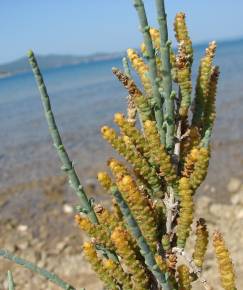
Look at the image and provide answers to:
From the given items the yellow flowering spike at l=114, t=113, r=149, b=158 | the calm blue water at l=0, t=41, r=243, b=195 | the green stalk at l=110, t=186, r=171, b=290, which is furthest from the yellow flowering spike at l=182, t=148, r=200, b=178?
the calm blue water at l=0, t=41, r=243, b=195

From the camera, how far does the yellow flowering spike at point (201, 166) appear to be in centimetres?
213

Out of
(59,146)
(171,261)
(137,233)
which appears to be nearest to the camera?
(137,233)

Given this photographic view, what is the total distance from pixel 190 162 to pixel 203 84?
0.37m

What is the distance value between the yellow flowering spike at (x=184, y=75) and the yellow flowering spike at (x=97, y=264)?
0.71 m

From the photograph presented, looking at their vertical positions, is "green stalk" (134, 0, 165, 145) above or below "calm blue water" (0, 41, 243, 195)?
above

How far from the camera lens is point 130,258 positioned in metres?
2.08

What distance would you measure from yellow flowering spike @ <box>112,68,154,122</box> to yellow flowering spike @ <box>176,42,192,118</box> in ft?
0.54

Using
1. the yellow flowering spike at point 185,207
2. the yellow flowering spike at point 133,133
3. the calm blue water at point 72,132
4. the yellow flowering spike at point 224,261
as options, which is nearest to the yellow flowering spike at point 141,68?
the yellow flowering spike at point 133,133

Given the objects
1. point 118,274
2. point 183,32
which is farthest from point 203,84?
point 118,274

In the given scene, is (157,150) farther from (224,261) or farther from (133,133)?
(224,261)

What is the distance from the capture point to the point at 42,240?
13109 millimetres

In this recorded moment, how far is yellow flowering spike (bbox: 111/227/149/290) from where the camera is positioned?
80.2 inches

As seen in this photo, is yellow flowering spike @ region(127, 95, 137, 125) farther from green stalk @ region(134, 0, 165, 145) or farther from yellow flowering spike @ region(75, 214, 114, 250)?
yellow flowering spike @ region(75, 214, 114, 250)

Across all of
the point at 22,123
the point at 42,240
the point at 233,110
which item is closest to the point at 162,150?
the point at 42,240
